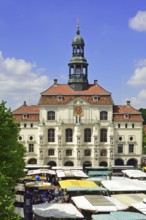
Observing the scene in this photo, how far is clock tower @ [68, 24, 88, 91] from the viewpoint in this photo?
7369 centimetres

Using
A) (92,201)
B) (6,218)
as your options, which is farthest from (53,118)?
(6,218)

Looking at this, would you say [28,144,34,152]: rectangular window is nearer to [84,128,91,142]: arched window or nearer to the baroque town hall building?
the baroque town hall building

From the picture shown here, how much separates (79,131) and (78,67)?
1192 cm

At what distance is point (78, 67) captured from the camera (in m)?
74.8

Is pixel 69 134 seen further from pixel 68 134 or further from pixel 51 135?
pixel 51 135

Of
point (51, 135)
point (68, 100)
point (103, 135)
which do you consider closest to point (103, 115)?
point (103, 135)

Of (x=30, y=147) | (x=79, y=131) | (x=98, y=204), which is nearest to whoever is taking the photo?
(x=98, y=204)

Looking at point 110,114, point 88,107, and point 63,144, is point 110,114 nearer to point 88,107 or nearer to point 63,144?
point 88,107

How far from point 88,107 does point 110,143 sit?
7033 mm

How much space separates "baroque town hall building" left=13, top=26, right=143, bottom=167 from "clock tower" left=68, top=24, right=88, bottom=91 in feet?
6.18

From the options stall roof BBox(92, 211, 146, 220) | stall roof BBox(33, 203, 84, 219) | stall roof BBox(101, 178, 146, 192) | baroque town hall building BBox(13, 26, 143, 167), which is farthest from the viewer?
baroque town hall building BBox(13, 26, 143, 167)

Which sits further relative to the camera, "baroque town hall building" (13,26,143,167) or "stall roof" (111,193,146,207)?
"baroque town hall building" (13,26,143,167)

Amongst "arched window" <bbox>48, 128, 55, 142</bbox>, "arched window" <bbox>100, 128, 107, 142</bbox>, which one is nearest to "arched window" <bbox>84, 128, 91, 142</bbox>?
"arched window" <bbox>100, 128, 107, 142</bbox>

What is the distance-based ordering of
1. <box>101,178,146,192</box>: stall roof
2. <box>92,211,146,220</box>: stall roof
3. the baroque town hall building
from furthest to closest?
the baroque town hall building
<box>101,178,146,192</box>: stall roof
<box>92,211,146,220</box>: stall roof
